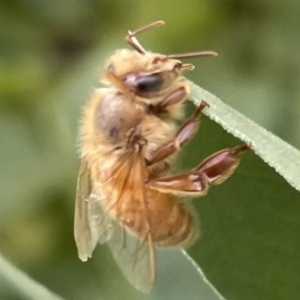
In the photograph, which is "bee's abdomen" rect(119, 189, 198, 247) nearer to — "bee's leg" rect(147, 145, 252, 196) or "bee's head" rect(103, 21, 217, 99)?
"bee's leg" rect(147, 145, 252, 196)

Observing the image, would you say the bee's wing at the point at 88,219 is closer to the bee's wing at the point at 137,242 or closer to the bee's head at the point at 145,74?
the bee's wing at the point at 137,242

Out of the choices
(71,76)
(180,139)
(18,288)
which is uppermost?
(180,139)

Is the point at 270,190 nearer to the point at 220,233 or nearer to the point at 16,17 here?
the point at 220,233

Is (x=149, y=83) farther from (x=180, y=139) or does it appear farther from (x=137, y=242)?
(x=137, y=242)

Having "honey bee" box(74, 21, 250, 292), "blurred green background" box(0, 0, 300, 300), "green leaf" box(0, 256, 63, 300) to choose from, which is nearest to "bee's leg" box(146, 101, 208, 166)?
"honey bee" box(74, 21, 250, 292)

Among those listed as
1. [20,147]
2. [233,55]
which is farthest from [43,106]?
[233,55]

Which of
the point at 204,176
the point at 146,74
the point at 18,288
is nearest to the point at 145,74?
the point at 146,74

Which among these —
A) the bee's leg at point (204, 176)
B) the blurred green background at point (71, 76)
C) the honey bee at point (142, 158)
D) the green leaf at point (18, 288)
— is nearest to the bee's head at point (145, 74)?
the honey bee at point (142, 158)
